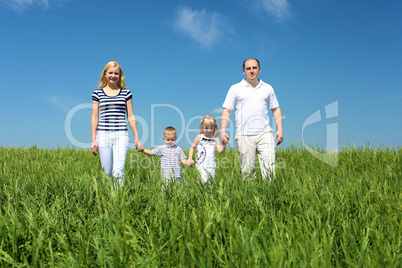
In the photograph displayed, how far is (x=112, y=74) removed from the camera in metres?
4.89

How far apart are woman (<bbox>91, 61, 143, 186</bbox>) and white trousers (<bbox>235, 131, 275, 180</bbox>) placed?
67.8 inches

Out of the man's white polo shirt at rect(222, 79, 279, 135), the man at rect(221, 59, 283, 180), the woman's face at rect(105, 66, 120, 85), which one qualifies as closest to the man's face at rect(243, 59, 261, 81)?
the man at rect(221, 59, 283, 180)

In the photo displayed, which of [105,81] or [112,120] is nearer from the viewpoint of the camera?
[112,120]

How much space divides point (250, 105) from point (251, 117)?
0.66 ft

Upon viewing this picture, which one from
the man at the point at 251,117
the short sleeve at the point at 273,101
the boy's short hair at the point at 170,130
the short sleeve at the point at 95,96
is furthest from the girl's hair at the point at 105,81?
the short sleeve at the point at 273,101

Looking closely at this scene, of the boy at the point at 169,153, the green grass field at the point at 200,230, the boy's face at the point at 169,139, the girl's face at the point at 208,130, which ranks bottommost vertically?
the green grass field at the point at 200,230

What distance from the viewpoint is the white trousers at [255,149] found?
507 centimetres

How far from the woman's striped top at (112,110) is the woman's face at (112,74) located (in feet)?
0.69

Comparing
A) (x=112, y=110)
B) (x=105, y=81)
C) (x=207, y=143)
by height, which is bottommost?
(x=207, y=143)

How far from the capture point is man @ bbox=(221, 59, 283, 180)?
200 inches

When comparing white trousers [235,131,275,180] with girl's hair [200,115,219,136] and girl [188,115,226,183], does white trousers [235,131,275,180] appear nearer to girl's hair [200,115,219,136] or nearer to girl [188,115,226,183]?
girl [188,115,226,183]

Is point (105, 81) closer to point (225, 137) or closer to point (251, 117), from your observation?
point (225, 137)

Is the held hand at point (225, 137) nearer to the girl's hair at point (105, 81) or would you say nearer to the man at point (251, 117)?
the man at point (251, 117)

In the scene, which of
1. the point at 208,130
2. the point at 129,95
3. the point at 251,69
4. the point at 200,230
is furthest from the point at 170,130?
the point at 200,230
